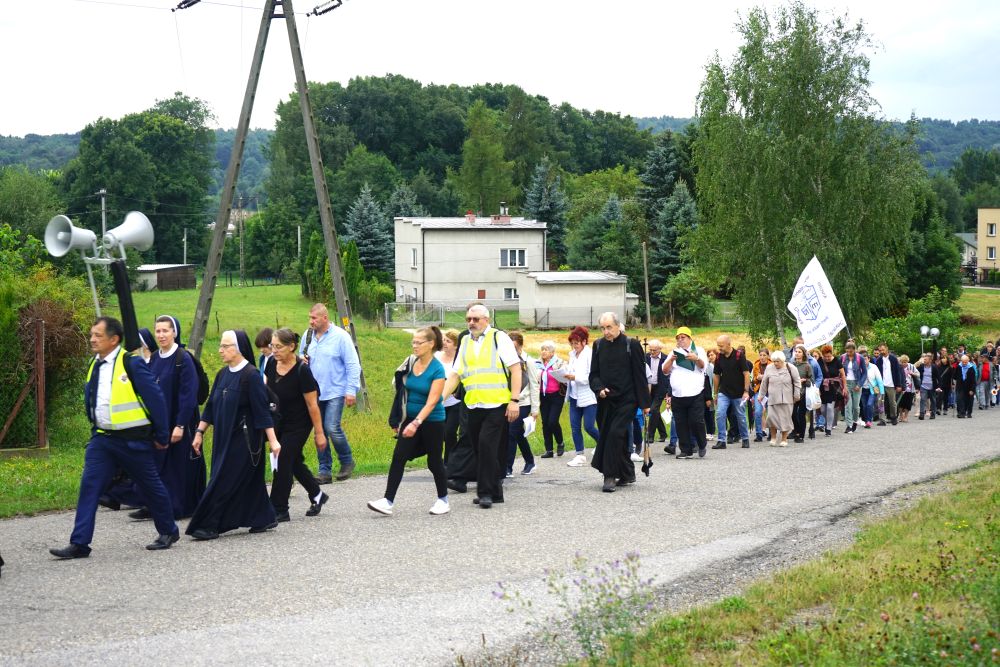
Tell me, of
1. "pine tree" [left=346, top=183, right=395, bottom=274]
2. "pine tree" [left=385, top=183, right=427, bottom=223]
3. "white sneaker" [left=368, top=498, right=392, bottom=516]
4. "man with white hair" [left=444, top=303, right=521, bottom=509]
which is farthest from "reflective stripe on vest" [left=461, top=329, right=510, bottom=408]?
"pine tree" [left=385, top=183, right=427, bottom=223]

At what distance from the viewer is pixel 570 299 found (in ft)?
214

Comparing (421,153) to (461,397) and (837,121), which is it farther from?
(461,397)

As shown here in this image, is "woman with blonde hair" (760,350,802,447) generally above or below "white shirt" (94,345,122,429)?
below

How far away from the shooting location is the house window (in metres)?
75.1

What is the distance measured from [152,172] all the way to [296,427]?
93.8 m

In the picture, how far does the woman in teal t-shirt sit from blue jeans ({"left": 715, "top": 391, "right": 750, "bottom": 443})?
801 centimetres

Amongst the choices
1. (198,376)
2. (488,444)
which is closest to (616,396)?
(488,444)

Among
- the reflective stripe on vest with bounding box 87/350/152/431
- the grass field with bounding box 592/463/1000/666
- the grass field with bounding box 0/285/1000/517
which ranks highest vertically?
the reflective stripe on vest with bounding box 87/350/152/431

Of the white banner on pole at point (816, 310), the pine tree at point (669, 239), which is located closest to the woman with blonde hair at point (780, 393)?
the white banner on pole at point (816, 310)

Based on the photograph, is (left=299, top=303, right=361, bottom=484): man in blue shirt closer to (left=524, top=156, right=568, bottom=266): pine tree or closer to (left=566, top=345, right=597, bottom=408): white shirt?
(left=566, top=345, right=597, bottom=408): white shirt

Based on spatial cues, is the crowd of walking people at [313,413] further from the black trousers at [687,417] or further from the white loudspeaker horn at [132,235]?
the white loudspeaker horn at [132,235]

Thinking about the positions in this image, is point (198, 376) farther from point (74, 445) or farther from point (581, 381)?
point (74, 445)

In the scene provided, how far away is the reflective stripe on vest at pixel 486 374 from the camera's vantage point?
11.3m

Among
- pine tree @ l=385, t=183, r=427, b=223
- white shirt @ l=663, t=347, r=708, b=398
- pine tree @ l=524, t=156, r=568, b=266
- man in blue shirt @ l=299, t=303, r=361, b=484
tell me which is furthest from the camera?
pine tree @ l=385, t=183, r=427, b=223
